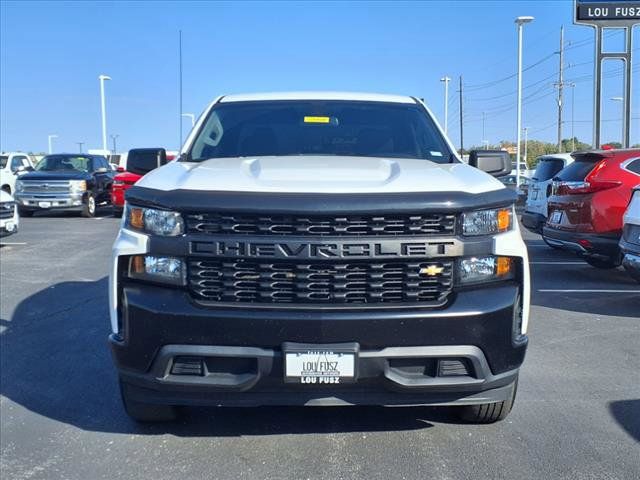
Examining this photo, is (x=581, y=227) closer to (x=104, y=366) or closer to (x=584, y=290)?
(x=584, y=290)

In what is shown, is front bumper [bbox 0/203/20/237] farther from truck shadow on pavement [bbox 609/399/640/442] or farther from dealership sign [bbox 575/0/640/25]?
dealership sign [bbox 575/0/640/25]

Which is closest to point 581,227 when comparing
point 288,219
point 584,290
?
point 584,290

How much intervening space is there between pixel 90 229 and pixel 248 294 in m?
14.1

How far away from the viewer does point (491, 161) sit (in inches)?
192

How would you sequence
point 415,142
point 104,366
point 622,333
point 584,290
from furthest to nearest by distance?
point 584,290 → point 622,333 → point 104,366 → point 415,142

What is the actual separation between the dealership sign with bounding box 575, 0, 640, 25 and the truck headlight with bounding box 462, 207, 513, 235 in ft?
49.6

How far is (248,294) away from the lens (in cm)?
333

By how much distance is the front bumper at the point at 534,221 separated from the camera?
12.3m

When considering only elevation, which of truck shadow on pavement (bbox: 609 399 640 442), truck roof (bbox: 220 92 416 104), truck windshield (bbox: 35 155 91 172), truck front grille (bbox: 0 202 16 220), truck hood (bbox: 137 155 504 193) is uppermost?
truck roof (bbox: 220 92 416 104)

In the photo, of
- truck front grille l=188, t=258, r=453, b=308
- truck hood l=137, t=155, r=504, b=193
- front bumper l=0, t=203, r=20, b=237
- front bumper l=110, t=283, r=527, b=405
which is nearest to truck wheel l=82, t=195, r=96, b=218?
front bumper l=0, t=203, r=20, b=237

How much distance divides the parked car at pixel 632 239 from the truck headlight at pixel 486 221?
13.8ft

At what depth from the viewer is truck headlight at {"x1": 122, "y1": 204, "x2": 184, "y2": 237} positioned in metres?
3.34

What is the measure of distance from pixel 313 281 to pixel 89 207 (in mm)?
18204

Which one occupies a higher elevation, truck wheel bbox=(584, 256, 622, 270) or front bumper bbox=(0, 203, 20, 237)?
front bumper bbox=(0, 203, 20, 237)
